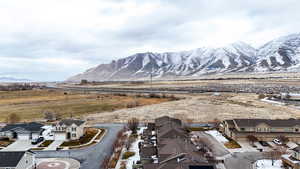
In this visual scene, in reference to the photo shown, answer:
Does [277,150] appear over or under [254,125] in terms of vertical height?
under

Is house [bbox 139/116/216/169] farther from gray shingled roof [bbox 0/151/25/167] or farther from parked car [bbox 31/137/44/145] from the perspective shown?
parked car [bbox 31/137/44/145]

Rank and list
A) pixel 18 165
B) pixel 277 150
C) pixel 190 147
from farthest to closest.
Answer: pixel 277 150 → pixel 190 147 → pixel 18 165

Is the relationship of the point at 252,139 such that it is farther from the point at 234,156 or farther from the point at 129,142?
the point at 129,142

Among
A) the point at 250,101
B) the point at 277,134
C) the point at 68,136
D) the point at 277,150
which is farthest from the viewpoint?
the point at 250,101

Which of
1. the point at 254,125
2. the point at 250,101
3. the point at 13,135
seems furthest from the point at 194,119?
the point at 13,135

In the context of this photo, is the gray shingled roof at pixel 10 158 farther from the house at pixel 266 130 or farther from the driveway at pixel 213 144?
the house at pixel 266 130

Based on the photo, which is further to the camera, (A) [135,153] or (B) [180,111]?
(B) [180,111]

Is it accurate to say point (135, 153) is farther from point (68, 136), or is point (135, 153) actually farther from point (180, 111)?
point (180, 111)

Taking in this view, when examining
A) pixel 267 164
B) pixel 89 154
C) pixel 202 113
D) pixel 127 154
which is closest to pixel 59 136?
pixel 89 154
